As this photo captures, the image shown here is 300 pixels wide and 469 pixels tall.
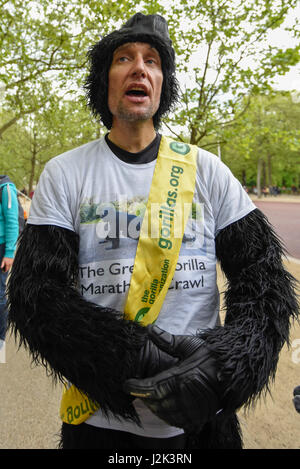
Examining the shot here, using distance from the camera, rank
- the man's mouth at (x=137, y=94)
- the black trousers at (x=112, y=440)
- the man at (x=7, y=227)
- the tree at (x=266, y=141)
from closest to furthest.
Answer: the black trousers at (x=112, y=440)
the man's mouth at (x=137, y=94)
the man at (x=7, y=227)
the tree at (x=266, y=141)

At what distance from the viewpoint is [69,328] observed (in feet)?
3.85

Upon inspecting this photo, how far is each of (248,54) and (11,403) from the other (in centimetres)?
612

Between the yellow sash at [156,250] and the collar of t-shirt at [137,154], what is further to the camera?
the collar of t-shirt at [137,154]

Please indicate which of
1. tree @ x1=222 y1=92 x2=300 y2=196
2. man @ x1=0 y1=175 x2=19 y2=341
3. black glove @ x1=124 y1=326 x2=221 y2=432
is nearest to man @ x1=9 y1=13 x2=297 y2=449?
black glove @ x1=124 y1=326 x2=221 y2=432

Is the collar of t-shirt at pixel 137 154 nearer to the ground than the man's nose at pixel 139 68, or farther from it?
nearer to the ground

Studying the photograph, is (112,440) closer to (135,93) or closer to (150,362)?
(150,362)

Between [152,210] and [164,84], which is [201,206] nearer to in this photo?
[152,210]

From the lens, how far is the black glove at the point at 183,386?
104 centimetres

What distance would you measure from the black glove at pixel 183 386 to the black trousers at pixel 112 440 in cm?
30

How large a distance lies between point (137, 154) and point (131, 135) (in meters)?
0.09

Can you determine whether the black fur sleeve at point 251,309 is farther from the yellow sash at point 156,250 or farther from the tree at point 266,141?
the tree at point 266,141

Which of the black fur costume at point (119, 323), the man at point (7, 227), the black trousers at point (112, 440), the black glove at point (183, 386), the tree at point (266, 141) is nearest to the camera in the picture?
the black glove at point (183, 386)

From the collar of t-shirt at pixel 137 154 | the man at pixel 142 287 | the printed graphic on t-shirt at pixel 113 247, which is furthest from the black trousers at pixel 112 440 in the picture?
the collar of t-shirt at pixel 137 154

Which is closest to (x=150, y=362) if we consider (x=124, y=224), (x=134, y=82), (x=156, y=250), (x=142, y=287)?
(x=142, y=287)
